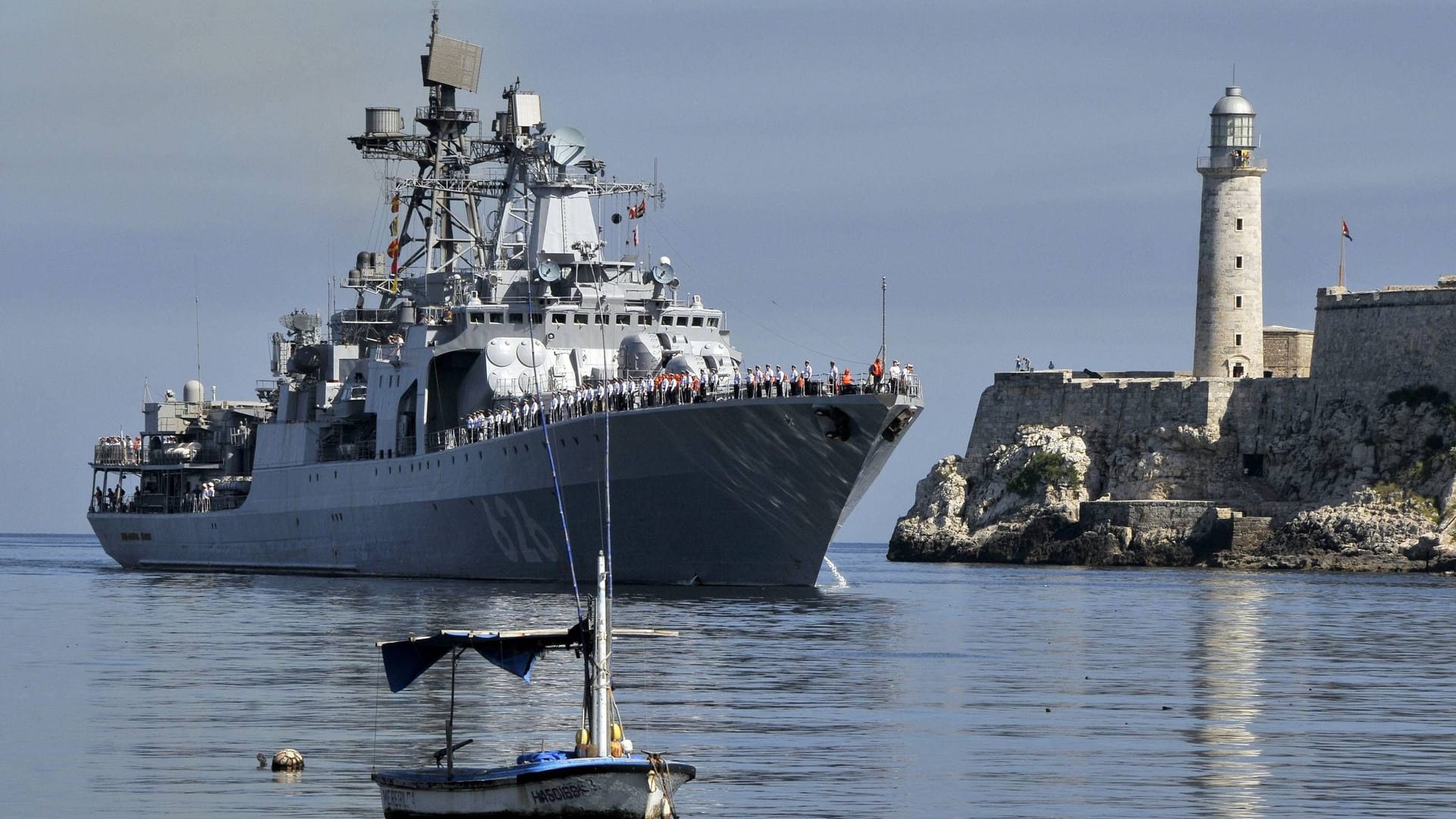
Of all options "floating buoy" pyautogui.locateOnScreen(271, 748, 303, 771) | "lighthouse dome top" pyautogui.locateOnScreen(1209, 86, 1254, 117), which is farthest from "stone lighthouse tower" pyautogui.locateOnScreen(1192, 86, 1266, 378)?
"floating buoy" pyautogui.locateOnScreen(271, 748, 303, 771)

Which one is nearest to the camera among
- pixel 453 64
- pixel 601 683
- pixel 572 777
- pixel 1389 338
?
pixel 572 777

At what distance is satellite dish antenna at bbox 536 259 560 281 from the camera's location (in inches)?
2245

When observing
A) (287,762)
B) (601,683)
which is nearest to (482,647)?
(601,683)

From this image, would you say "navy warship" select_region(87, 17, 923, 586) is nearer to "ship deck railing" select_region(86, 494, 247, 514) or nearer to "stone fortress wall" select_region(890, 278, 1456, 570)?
"ship deck railing" select_region(86, 494, 247, 514)

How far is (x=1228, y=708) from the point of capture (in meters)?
30.0

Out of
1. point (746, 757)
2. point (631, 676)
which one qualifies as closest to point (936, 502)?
point (631, 676)

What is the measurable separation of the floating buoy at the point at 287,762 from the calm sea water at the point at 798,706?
0.26 metres

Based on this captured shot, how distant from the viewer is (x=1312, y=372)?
95.6 m

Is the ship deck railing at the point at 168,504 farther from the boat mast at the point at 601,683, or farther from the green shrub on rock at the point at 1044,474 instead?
the boat mast at the point at 601,683

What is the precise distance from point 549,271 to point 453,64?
15.4m

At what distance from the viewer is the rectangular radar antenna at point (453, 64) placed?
69.8 meters

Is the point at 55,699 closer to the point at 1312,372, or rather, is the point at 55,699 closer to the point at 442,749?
the point at 442,749

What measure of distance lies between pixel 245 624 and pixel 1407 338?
59.3 meters

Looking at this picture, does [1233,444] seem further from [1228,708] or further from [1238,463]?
[1228,708]
